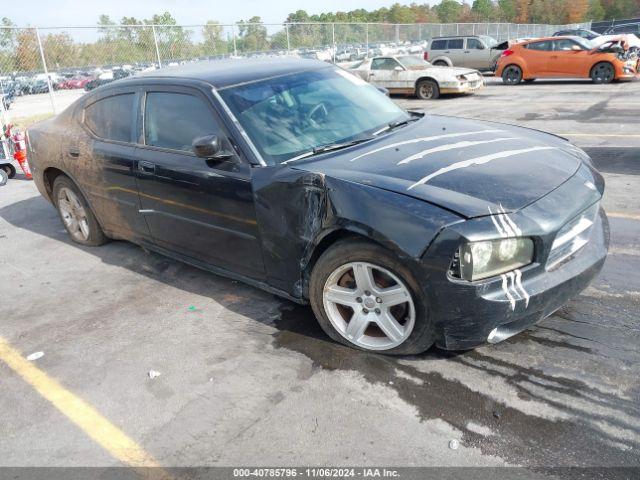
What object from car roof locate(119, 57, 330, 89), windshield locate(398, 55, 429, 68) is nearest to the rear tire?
windshield locate(398, 55, 429, 68)

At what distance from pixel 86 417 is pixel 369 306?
5.54ft

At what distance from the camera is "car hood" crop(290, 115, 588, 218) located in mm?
Answer: 2715

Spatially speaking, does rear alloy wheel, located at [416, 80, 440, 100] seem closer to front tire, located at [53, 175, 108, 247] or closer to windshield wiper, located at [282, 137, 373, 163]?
front tire, located at [53, 175, 108, 247]

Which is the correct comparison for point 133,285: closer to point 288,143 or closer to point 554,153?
point 288,143

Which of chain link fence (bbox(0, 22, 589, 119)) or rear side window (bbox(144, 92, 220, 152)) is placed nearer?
rear side window (bbox(144, 92, 220, 152))

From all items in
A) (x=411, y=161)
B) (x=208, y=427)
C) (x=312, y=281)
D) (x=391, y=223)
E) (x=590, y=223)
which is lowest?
(x=208, y=427)

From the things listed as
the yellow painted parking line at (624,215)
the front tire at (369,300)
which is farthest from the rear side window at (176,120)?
the yellow painted parking line at (624,215)

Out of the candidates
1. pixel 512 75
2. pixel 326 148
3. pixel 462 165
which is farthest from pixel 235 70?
pixel 512 75

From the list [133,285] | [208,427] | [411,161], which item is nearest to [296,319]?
[208,427]

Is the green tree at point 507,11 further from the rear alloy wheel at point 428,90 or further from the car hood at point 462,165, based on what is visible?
the car hood at point 462,165

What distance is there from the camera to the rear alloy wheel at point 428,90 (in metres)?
14.9

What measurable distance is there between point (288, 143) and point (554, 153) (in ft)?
5.71

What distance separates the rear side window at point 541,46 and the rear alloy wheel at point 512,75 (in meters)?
0.74

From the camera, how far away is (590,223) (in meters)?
3.07
